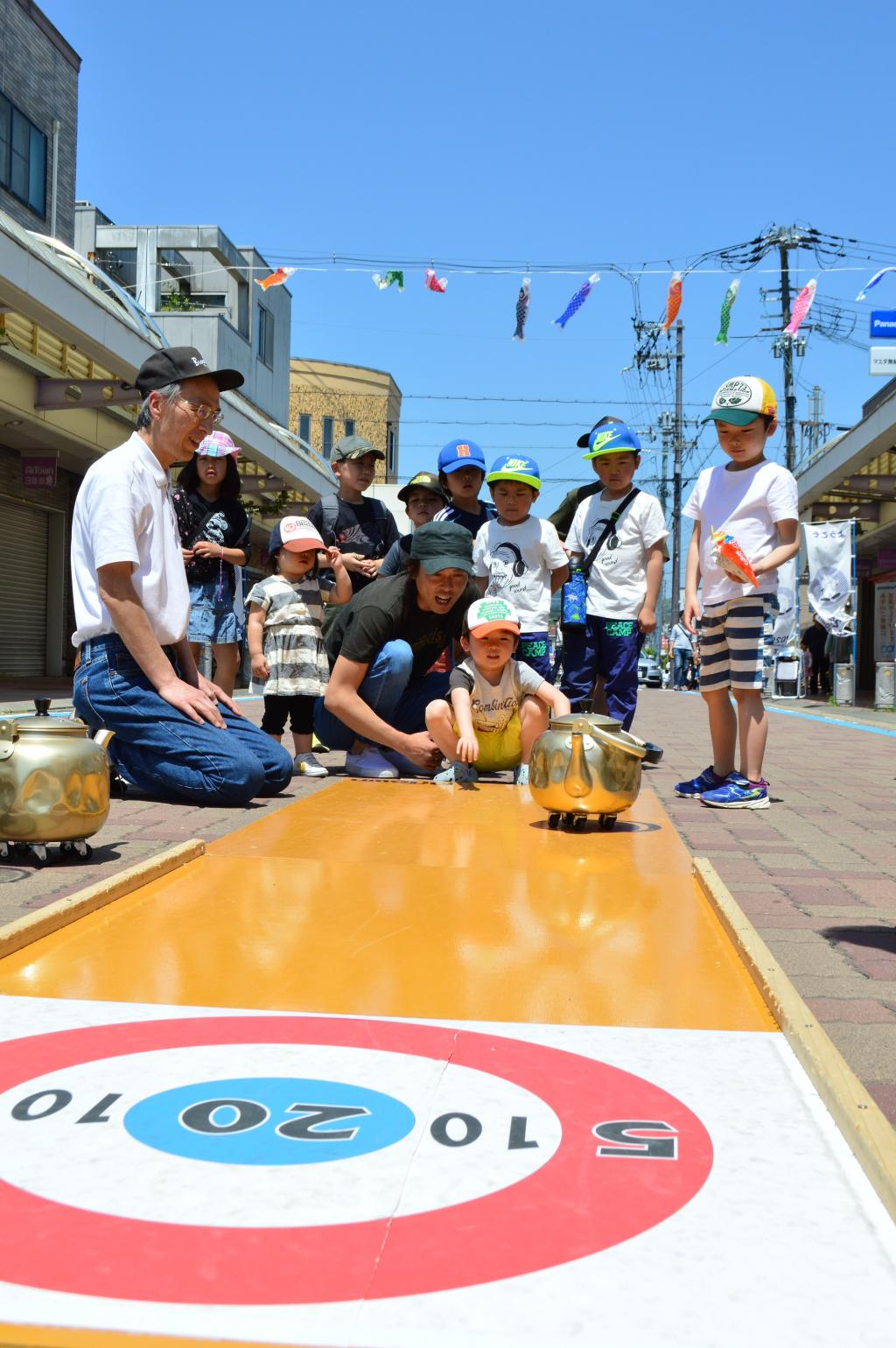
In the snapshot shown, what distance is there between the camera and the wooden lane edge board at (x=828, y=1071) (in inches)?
60.4

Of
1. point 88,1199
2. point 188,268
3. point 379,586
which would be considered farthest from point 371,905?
point 188,268

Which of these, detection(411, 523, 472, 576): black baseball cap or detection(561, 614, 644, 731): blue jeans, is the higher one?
detection(411, 523, 472, 576): black baseball cap

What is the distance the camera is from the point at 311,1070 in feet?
6.06

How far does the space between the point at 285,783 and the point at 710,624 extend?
2.06 metres

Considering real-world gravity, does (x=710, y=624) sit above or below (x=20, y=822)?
above

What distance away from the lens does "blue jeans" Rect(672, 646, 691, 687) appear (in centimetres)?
3519

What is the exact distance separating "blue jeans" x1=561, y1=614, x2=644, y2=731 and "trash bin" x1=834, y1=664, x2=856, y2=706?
14.5 metres

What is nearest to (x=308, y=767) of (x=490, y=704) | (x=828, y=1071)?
(x=490, y=704)

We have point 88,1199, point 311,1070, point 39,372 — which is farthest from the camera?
point 39,372

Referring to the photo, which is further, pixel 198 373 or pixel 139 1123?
pixel 198 373

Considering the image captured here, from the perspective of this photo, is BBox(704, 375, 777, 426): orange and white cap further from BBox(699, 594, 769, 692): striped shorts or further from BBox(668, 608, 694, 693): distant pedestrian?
BBox(668, 608, 694, 693): distant pedestrian

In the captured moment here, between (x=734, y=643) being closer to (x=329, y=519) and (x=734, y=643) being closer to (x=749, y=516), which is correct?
(x=749, y=516)

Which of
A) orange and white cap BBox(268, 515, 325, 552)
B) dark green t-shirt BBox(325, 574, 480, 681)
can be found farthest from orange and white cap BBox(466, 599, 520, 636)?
orange and white cap BBox(268, 515, 325, 552)

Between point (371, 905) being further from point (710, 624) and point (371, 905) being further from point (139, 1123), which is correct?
point (710, 624)
